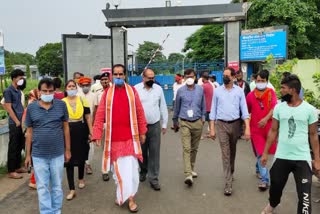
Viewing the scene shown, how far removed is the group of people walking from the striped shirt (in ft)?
0.04

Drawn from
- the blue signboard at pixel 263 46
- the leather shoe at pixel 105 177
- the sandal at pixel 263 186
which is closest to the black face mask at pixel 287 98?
the sandal at pixel 263 186

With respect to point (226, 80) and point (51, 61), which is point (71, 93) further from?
point (51, 61)

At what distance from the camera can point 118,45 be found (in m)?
16.2

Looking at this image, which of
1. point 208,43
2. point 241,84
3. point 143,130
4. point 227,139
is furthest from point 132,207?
point 208,43

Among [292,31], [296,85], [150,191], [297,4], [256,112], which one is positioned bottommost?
[150,191]

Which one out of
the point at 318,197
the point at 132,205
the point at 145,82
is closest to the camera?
the point at 132,205

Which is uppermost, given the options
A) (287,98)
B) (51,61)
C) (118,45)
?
(51,61)

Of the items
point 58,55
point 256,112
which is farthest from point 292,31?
point 58,55

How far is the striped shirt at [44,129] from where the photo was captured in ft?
16.1

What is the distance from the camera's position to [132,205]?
5.57 m

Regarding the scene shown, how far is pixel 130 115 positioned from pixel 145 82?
957mm

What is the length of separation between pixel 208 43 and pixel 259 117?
32448mm

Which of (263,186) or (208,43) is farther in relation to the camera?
(208,43)

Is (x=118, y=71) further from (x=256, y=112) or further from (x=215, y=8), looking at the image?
(x=215, y=8)
